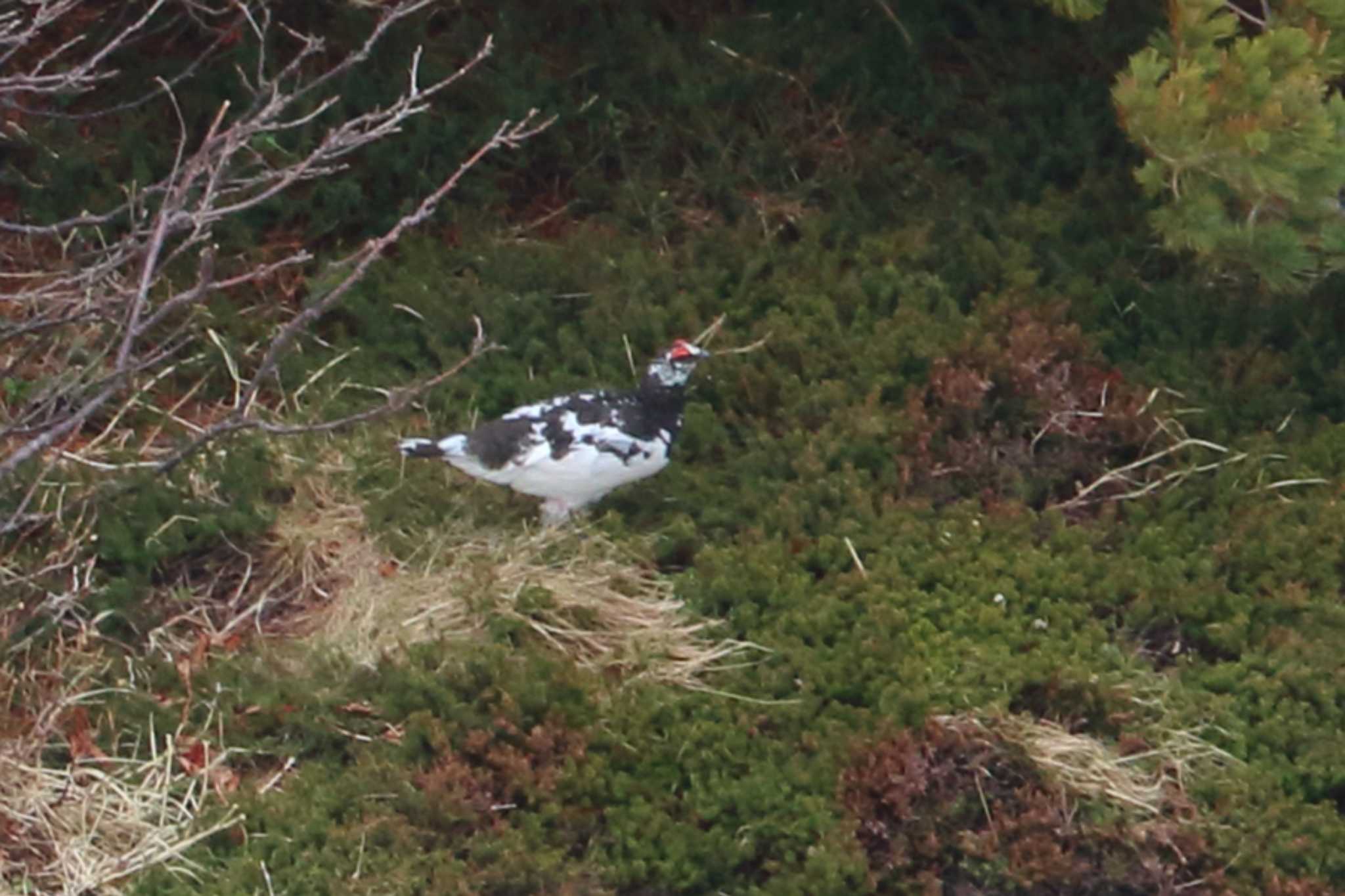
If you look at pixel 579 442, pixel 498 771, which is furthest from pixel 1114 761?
pixel 579 442

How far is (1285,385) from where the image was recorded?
6.09 metres

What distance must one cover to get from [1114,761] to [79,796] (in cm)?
254

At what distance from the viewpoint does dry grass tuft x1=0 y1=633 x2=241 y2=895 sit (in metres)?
4.61

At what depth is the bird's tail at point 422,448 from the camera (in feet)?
18.4

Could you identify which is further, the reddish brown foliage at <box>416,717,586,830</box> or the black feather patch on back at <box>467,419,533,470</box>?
the black feather patch on back at <box>467,419,533,470</box>

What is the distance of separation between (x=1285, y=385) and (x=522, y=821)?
Answer: 9.43 feet

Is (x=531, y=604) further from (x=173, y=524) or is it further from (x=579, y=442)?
(x=173, y=524)

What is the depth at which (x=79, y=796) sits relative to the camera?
4.79m

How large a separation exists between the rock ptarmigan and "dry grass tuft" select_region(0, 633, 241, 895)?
115cm

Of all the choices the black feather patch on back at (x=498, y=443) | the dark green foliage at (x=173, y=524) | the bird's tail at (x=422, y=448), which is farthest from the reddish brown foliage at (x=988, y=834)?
the dark green foliage at (x=173, y=524)

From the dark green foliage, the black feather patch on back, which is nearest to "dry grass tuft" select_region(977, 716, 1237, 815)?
the black feather patch on back

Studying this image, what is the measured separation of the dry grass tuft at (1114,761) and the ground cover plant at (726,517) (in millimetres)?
14

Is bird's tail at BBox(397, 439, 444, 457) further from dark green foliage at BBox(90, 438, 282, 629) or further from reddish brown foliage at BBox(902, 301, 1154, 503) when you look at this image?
reddish brown foliage at BBox(902, 301, 1154, 503)

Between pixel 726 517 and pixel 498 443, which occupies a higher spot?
pixel 498 443
